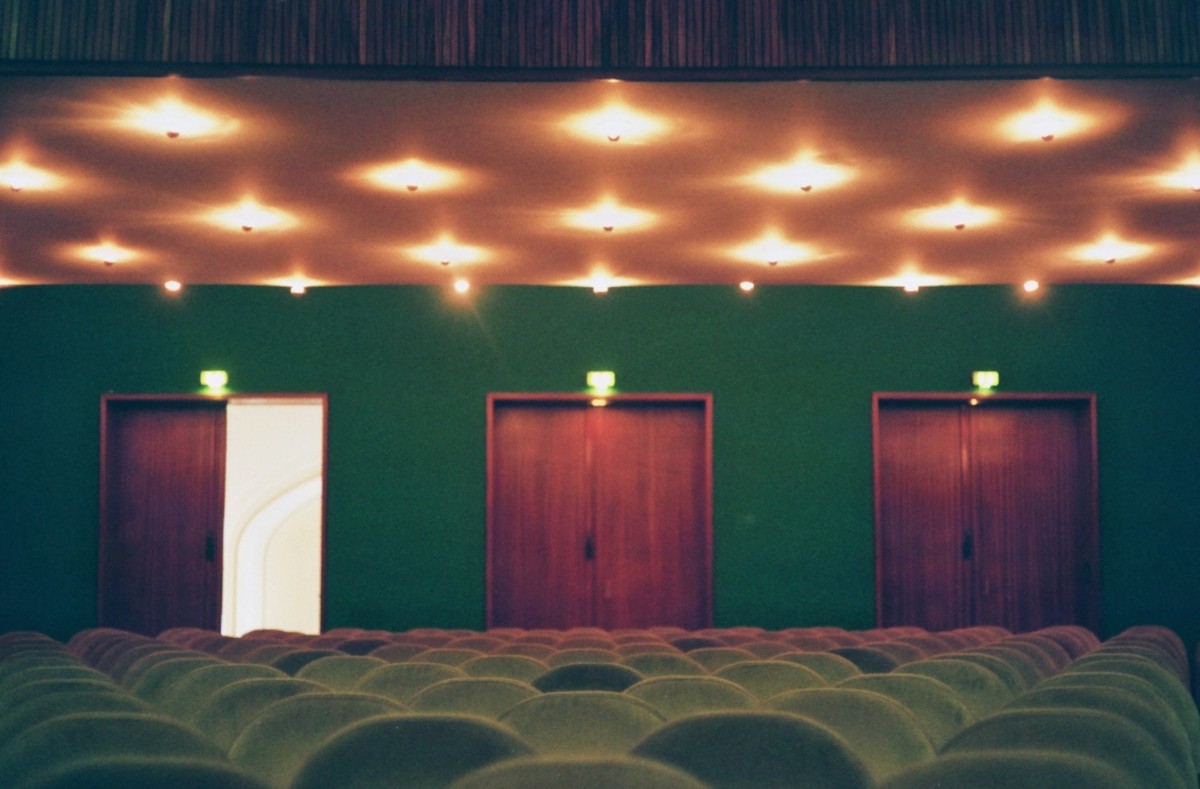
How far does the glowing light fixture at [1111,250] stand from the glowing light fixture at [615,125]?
A: 4662 millimetres

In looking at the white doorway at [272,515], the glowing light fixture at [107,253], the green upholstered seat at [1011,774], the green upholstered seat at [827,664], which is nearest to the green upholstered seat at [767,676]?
the green upholstered seat at [827,664]

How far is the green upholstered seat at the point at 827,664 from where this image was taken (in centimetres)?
480

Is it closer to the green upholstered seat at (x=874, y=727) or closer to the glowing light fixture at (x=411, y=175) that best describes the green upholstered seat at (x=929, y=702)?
the green upholstered seat at (x=874, y=727)

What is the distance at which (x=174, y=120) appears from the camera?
743 cm

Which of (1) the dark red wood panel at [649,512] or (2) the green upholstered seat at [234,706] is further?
(1) the dark red wood panel at [649,512]

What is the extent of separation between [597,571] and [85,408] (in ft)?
16.3

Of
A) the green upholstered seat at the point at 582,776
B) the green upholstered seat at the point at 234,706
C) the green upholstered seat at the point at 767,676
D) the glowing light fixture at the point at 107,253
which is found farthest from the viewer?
the glowing light fixture at the point at 107,253

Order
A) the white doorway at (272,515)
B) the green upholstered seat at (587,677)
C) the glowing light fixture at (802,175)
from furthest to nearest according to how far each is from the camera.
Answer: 1. the white doorway at (272,515)
2. the glowing light fixture at (802,175)
3. the green upholstered seat at (587,677)

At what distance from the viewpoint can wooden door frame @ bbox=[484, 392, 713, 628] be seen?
12.8 m

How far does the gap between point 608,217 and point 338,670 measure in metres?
5.54

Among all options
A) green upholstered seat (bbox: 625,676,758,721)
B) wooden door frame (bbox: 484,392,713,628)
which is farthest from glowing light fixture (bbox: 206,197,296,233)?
green upholstered seat (bbox: 625,676,758,721)

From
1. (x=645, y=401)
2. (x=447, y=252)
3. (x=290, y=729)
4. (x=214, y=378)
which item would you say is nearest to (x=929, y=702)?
(x=290, y=729)

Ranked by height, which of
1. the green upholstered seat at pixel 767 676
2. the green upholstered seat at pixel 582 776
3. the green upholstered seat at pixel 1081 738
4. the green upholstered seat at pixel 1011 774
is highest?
the green upholstered seat at pixel 582 776

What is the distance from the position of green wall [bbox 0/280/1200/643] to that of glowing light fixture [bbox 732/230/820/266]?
1.52 metres
